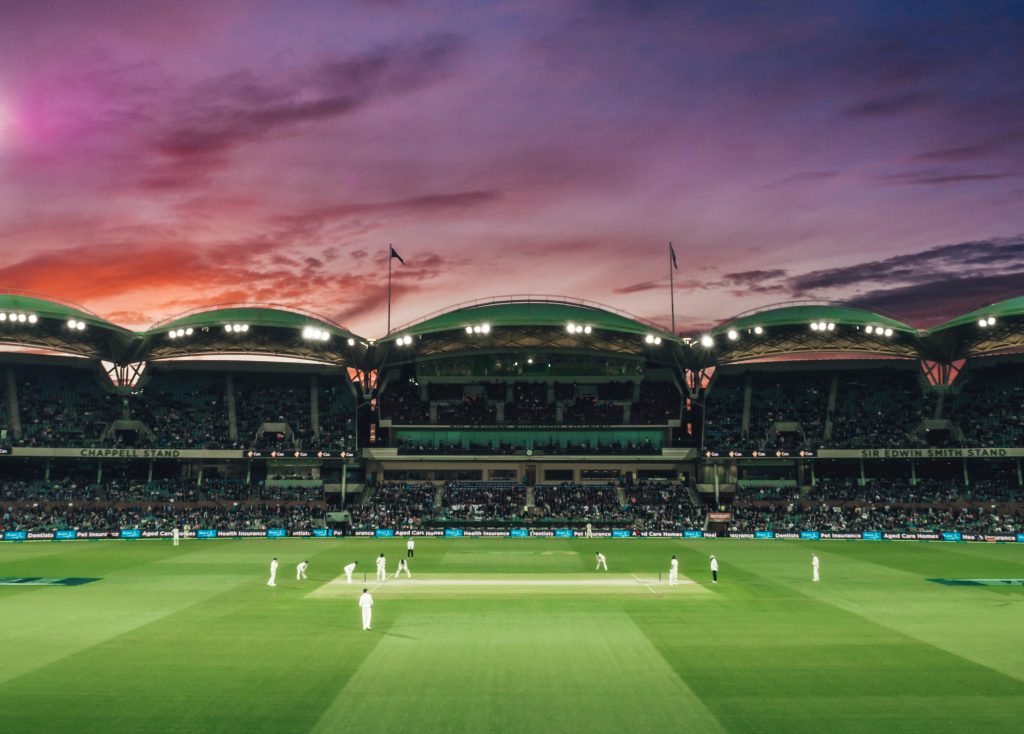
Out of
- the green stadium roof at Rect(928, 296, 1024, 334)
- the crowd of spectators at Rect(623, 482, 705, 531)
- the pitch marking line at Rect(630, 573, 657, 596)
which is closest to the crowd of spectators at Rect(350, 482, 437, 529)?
the crowd of spectators at Rect(623, 482, 705, 531)

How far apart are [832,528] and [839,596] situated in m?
30.5

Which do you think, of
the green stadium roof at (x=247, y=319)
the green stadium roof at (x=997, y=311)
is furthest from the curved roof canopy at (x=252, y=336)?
the green stadium roof at (x=997, y=311)

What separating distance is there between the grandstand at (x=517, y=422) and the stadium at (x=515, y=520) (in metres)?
0.31

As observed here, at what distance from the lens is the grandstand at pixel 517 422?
59.9m

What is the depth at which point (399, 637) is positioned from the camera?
21.7 metres

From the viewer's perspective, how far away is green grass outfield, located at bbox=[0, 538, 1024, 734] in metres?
14.8

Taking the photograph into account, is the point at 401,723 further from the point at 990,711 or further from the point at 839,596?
the point at 839,596

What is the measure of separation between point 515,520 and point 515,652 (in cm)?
4018

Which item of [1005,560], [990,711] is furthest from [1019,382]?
[990,711]

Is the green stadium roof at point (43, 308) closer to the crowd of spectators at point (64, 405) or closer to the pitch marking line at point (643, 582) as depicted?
the crowd of spectators at point (64, 405)

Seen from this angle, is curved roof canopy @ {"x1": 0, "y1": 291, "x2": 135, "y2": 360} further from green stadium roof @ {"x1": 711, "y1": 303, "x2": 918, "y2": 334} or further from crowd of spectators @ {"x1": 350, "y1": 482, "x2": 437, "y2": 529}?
green stadium roof @ {"x1": 711, "y1": 303, "x2": 918, "y2": 334}

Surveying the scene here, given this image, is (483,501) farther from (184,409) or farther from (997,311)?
(997,311)

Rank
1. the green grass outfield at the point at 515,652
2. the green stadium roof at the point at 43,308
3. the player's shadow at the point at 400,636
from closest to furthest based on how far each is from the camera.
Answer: the green grass outfield at the point at 515,652 < the player's shadow at the point at 400,636 < the green stadium roof at the point at 43,308

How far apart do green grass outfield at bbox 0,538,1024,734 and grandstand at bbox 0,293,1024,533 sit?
26.8 metres
